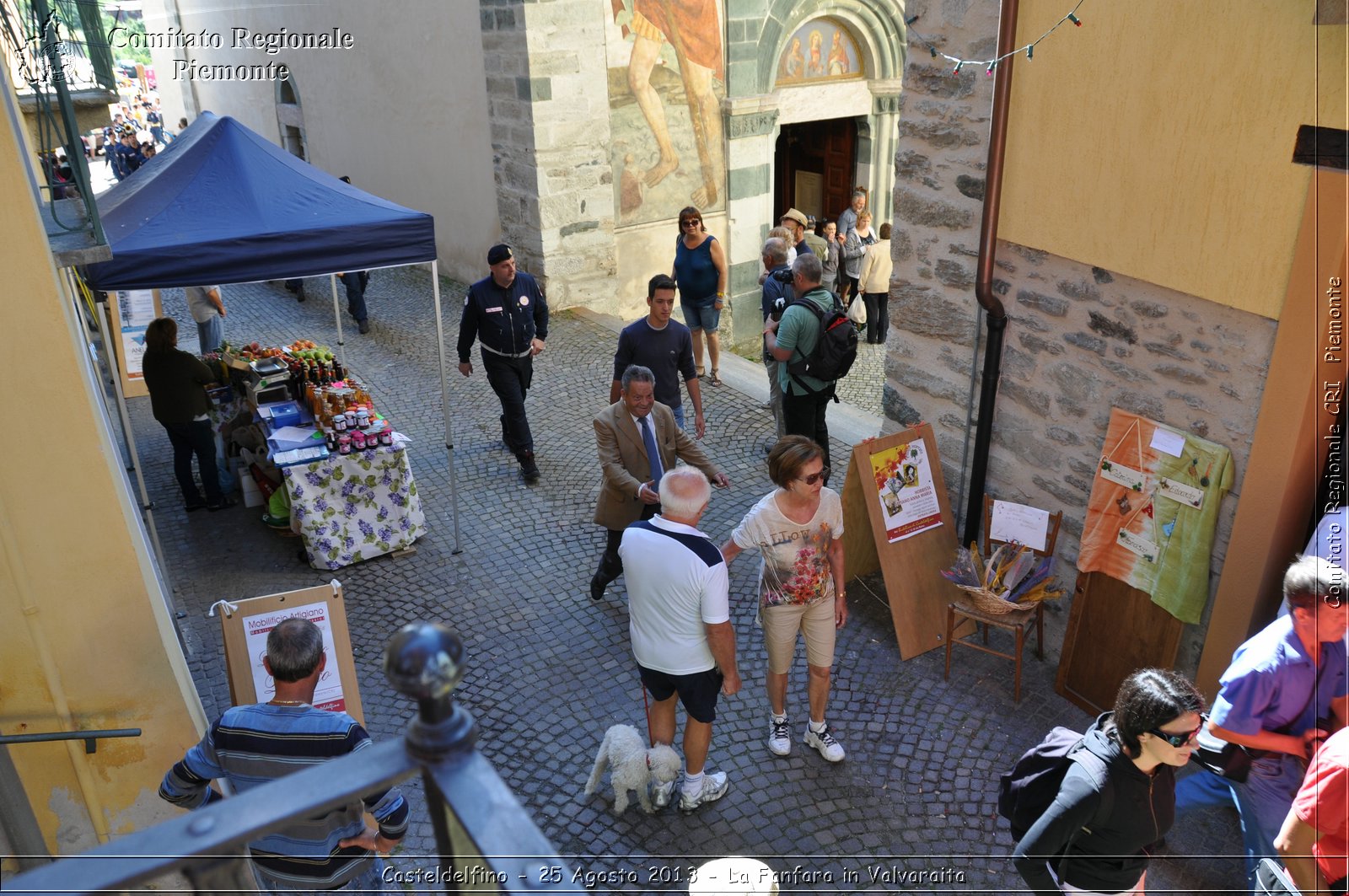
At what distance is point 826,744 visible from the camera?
4.83 metres

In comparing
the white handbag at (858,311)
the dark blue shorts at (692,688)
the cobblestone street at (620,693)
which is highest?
the dark blue shorts at (692,688)

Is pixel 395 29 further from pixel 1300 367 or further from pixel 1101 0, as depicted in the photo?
pixel 1300 367

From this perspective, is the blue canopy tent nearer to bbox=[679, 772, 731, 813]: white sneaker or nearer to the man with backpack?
the man with backpack

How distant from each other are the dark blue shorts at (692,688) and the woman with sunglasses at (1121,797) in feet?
4.74

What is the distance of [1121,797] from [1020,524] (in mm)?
2356

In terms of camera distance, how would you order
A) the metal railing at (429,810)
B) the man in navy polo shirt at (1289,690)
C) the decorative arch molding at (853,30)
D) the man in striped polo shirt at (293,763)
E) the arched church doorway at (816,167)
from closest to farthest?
the metal railing at (429,810) → the man in striped polo shirt at (293,763) → the man in navy polo shirt at (1289,690) → the decorative arch molding at (853,30) → the arched church doorway at (816,167)

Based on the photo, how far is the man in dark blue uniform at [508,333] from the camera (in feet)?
24.3

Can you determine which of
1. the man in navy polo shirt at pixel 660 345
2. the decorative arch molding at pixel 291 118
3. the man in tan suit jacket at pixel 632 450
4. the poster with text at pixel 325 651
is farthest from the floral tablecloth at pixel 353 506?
the decorative arch molding at pixel 291 118

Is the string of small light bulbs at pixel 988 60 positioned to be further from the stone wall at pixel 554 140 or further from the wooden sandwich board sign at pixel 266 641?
the stone wall at pixel 554 140

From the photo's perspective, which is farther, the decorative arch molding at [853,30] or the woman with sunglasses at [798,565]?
Result: the decorative arch molding at [853,30]

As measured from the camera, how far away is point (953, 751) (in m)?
4.84
